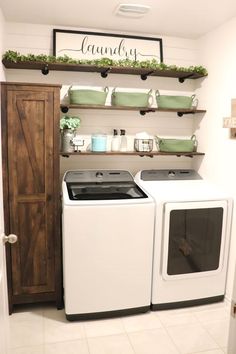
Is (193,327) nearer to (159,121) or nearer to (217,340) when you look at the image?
(217,340)

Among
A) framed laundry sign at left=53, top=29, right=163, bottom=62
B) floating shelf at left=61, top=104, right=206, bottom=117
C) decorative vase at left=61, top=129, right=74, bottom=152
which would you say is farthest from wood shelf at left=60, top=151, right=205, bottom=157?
framed laundry sign at left=53, top=29, right=163, bottom=62

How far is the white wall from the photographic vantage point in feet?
8.86

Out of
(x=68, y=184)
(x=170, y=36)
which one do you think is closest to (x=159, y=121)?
(x=170, y=36)

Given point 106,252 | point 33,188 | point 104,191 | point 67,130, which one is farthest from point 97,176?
point 106,252

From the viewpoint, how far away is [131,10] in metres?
2.46

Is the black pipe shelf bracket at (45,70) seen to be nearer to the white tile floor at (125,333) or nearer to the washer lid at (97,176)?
the washer lid at (97,176)

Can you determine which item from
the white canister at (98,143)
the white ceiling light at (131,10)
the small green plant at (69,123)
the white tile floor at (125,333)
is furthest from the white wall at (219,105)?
the small green plant at (69,123)

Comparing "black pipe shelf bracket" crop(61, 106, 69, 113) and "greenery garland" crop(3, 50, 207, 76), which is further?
"black pipe shelf bracket" crop(61, 106, 69, 113)

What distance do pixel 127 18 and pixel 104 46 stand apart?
1.30 ft

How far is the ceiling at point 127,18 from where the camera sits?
235 cm

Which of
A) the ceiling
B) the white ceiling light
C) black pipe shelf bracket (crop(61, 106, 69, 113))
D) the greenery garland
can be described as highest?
the ceiling

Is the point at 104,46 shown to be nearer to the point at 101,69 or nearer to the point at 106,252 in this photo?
the point at 101,69

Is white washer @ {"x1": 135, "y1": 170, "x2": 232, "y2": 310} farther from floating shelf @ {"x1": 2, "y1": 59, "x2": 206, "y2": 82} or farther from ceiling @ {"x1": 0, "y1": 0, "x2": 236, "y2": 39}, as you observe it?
ceiling @ {"x1": 0, "y1": 0, "x2": 236, "y2": 39}

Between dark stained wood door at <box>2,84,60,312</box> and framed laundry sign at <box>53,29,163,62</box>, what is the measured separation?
688 mm
